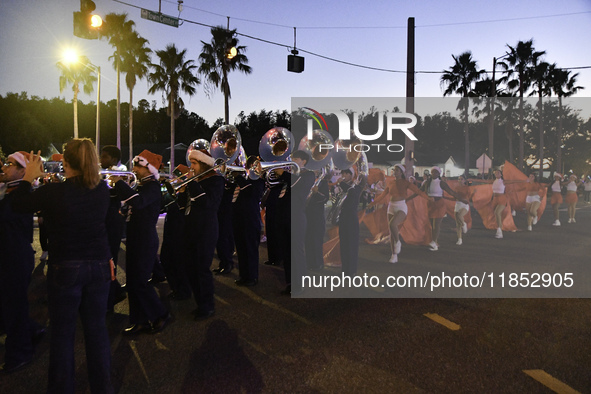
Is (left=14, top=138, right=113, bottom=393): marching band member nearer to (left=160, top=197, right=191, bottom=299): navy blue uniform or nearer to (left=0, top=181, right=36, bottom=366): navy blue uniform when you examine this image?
(left=0, top=181, right=36, bottom=366): navy blue uniform

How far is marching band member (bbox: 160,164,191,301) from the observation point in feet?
19.1

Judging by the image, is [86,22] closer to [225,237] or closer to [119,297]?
[225,237]

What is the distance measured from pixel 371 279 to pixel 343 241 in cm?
73

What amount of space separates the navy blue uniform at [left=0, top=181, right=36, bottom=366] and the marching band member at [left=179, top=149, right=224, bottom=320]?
5.43 feet

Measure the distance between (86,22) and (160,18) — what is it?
3534mm

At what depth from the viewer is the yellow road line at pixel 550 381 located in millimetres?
3297

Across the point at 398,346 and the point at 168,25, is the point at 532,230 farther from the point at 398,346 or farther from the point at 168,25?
the point at 168,25

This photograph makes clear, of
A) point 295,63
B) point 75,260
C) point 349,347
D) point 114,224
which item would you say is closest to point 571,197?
point 295,63

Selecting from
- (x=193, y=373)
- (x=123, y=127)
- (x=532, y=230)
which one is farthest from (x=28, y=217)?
(x=123, y=127)

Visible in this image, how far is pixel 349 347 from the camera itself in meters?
4.10

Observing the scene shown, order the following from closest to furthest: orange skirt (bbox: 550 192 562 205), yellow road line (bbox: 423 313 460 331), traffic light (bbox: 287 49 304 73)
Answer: yellow road line (bbox: 423 313 460 331) < traffic light (bbox: 287 49 304 73) < orange skirt (bbox: 550 192 562 205)

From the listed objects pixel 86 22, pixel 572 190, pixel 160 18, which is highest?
pixel 160 18

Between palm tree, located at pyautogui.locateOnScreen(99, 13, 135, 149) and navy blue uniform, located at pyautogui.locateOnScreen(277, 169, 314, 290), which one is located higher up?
palm tree, located at pyautogui.locateOnScreen(99, 13, 135, 149)

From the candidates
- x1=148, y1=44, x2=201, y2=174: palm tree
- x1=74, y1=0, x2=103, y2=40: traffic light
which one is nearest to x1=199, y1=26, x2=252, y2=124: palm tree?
x1=148, y1=44, x2=201, y2=174: palm tree
